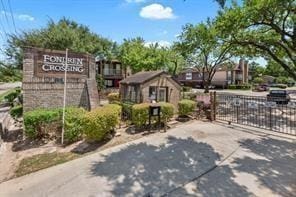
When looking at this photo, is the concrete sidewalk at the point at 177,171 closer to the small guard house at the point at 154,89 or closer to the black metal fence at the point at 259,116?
the black metal fence at the point at 259,116

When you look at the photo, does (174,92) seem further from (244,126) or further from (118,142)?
(118,142)

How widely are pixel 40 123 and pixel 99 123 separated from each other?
9.82 feet

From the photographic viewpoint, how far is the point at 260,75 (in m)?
69.1

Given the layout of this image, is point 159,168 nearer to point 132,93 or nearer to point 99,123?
point 99,123

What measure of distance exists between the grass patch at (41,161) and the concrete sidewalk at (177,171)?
42 centimetres

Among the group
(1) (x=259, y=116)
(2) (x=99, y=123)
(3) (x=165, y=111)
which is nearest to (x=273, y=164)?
(3) (x=165, y=111)

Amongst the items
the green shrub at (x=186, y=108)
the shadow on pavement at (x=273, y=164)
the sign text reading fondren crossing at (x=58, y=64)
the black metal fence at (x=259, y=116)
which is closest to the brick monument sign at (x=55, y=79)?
the sign text reading fondren crossing at (x=58, y=64)

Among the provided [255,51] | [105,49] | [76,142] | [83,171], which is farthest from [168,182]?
[105,49]

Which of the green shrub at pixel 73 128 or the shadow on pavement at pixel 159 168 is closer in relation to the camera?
the shadow on pavement at pixel 159 168

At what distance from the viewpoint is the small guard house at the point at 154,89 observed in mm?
13953

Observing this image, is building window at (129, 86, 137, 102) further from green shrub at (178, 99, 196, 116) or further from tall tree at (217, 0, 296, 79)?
tall tree at (217, 0, 296, 79)

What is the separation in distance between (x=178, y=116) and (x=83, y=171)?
7108 millimetres

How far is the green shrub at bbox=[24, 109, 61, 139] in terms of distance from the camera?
9.95 m

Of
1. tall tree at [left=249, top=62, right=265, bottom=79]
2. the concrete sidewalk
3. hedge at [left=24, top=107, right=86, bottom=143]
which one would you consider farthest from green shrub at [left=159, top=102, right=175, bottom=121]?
tall tree at [left=249, top=62, right=265, bottom=79]
